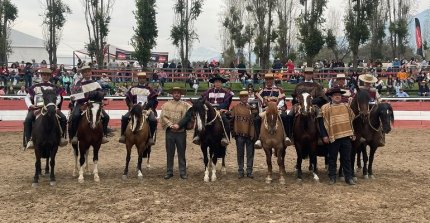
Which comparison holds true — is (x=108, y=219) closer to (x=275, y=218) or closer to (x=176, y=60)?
(x=275, y=218)

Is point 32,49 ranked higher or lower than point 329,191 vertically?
higher

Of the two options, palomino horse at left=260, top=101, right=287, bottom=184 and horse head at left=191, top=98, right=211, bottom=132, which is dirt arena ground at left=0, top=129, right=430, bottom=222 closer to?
palomino horse at left=260, top=101, right=287, bottom=184

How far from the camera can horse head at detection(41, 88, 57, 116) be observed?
9.56 m

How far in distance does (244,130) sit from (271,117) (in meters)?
1.05

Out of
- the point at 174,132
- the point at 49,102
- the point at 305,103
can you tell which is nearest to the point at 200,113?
the point at 174,132

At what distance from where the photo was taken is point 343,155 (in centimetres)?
1005

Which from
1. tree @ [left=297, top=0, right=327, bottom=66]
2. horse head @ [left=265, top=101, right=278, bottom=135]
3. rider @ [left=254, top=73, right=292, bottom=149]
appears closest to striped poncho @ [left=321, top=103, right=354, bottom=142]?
rider @ [left=254, top=73, right=292, bottom=149]

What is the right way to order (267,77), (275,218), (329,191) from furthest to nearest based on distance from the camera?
(267,77)
(329,191)
(275,218)

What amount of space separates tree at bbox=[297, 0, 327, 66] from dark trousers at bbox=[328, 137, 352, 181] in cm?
1947

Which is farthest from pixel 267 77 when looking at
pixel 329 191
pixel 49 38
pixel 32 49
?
pixel 32 49

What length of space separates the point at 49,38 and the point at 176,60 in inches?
397

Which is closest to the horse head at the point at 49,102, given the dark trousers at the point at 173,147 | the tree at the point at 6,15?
the dark trousers at the point at 173,147

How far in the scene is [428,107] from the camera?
813 inches

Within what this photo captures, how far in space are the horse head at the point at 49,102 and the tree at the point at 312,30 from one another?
842 inches
